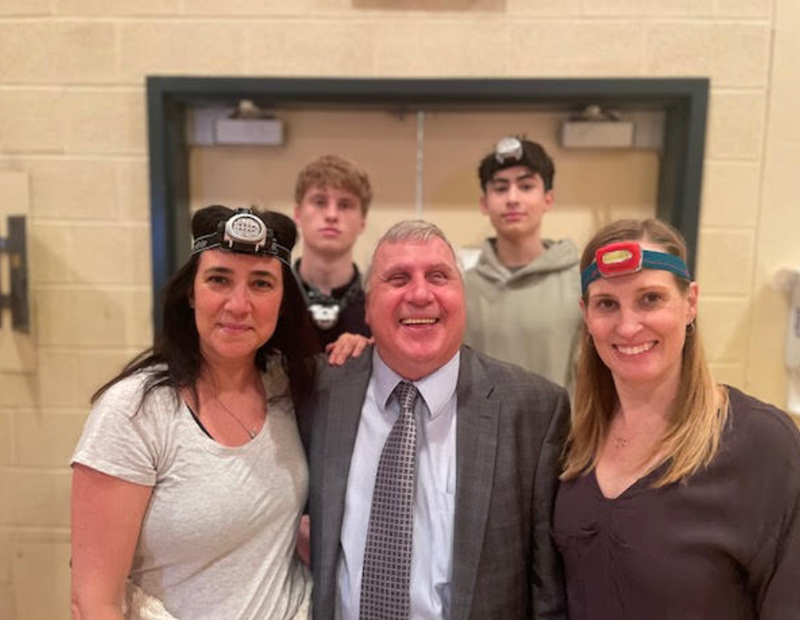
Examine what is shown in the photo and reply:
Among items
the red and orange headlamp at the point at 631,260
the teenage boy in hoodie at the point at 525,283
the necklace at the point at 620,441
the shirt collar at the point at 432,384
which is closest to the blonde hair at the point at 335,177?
the teenage boy in hoodie at the point at 525,283

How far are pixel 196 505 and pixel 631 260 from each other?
3.22 ft

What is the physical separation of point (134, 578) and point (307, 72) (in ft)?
5.69

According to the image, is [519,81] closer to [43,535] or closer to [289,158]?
[289,158]

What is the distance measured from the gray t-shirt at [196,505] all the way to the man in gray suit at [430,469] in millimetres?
135

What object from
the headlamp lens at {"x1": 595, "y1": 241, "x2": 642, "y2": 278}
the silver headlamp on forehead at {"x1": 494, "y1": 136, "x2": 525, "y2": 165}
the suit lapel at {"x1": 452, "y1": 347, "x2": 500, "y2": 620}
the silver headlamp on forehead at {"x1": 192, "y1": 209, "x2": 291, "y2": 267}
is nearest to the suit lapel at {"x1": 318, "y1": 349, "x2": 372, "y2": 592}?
the suit lapel at {"x1": 452, "y1": 347, "x2": 500, "y2": 620}

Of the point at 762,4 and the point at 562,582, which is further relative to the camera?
the point at 762,4

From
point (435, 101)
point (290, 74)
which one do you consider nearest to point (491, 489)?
point (435, 101)

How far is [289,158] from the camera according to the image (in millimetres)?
2705

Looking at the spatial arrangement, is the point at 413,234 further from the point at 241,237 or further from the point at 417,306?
the point at 241,237

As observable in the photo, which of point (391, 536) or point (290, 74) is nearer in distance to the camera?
point (391, 536)

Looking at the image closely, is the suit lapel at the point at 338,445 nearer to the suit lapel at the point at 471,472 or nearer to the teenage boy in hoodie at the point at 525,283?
the suit lapel at the point at 471,472

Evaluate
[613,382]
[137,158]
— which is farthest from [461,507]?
[137,158]

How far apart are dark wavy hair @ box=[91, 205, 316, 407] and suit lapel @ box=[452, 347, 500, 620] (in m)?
0.38

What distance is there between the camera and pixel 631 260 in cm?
135
